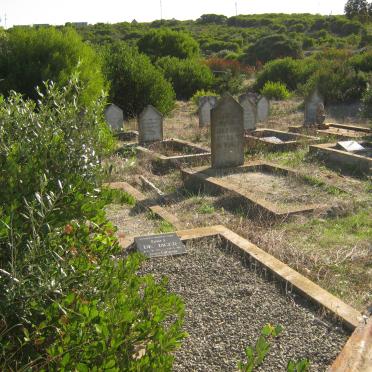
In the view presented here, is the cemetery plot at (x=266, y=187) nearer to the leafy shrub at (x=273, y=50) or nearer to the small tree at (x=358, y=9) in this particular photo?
the leafy shrub at (x=273, y=50)

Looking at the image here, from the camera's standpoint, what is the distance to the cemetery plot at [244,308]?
113 inches

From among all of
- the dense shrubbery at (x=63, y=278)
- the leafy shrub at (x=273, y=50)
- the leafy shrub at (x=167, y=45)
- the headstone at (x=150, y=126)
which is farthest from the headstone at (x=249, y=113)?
the leafy shrub at (x=273, y=50)

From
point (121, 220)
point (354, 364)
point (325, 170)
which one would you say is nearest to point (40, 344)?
point (354, 364)

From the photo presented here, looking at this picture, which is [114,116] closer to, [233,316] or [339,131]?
[339,131]

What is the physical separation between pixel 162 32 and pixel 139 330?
2552cm

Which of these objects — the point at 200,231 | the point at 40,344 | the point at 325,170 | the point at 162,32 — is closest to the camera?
the point at 40,344

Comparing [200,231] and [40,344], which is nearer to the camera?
[40,344]

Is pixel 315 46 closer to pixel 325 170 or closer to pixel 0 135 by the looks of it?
pixel 325 170

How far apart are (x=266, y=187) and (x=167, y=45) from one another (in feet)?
65.9

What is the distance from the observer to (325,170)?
793cm

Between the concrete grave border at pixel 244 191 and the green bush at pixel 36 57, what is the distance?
5.52 meters

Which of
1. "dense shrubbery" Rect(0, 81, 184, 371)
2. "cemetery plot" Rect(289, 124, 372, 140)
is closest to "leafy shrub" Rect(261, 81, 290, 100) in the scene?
"cemetery plot" Rect(289, 124, 372, 140)

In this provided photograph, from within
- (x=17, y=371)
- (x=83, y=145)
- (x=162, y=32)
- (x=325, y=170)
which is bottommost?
(x=325, y=170)

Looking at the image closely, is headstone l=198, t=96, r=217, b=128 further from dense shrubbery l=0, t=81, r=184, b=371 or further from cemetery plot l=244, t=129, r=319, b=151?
dense shrubbery l=0, t=81, r=184, b=371
